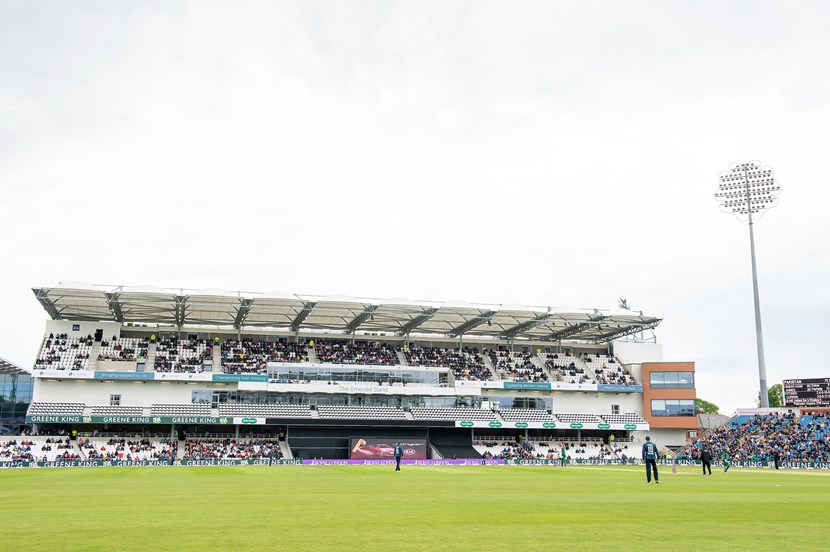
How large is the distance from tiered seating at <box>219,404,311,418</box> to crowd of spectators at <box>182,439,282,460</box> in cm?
235

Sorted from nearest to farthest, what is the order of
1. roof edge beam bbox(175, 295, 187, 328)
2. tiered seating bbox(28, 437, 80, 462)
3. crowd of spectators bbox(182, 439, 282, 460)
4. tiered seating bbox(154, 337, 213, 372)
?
tiered seating bbox(28, 437, 80, 462) → crowd of spectators bbox(182, 439, 282, 460) → roof edge beam bbox(175, 295, 187, 328) → tiered seating bbox(154, 337, 213, 372)

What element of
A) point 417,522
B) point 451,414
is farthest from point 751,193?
point 417,522

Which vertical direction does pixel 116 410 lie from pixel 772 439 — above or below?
above

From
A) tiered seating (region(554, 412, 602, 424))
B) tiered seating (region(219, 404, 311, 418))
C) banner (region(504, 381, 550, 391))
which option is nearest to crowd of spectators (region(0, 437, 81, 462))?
tiered seating (region(219, 404, 311, 418))

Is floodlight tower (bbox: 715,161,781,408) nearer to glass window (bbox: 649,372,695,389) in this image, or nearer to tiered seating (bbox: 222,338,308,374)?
glass window (bbox: 649,372,695,389)

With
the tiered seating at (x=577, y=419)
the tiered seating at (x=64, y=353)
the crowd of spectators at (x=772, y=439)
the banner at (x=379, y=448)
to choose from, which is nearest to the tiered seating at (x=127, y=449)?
the tiered seating at (x=64, y=353)

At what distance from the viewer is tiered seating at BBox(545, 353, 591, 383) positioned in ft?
261

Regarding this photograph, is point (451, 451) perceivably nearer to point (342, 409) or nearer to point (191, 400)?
point (342, 409)

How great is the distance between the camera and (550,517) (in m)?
13.3

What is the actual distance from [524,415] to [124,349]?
39.5 m

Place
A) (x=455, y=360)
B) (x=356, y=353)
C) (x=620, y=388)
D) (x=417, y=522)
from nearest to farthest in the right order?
(x=417, y=522) → (x=356, y=353) → (x=455, y=360) → (x=620, y=388)

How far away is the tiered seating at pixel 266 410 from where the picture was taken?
6556 cm

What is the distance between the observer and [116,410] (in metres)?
63.1

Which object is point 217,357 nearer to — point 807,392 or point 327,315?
point 327,315
